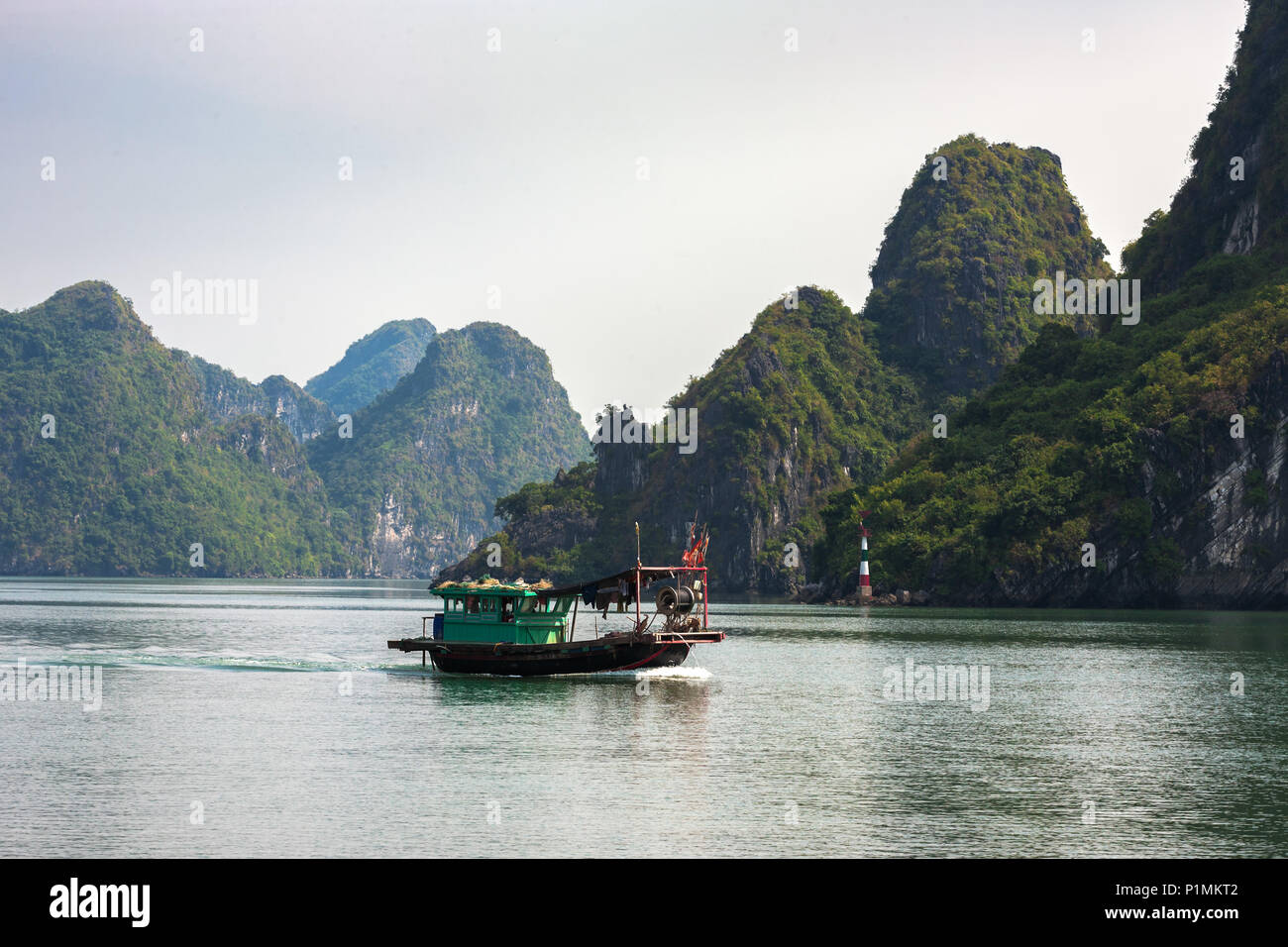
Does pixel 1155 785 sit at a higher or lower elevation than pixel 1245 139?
lower

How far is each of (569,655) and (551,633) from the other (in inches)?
64.2

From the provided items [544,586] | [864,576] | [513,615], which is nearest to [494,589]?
[513,615]

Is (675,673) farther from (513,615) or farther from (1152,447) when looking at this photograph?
(1152,447)

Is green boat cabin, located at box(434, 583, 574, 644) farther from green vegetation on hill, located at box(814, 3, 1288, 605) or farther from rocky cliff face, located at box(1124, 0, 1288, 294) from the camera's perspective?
rocky cliff face, located at box(1124, 0, 1288, 294)

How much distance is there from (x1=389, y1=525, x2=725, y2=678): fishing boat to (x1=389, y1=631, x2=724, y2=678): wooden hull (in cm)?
3

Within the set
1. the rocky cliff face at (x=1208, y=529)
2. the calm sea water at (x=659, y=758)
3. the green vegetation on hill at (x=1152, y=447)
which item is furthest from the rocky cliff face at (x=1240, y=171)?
the calm sea water at (x=659, y=758)

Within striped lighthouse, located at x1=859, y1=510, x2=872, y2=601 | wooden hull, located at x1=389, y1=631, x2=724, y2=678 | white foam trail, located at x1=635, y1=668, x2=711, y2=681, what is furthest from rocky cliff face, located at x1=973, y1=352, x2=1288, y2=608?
wooden hull, located at x1=389, y1=631, x2=724, y2=678

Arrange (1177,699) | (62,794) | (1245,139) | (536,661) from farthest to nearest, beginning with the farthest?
1. (1245,139)
2. (536,661)
3. (1177,699)
4. (62,794)

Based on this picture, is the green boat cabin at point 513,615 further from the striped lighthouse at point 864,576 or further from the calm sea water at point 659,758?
the striped lighthouse at point 864,576

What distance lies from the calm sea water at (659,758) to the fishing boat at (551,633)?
2.86 ft
